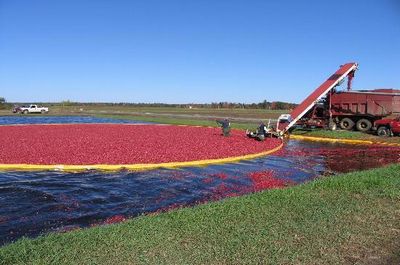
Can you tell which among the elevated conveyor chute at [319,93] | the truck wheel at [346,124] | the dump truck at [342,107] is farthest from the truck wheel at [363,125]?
the elevated conveyor chute at [319,93]

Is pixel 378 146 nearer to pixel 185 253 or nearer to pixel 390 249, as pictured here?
pixel 390 249

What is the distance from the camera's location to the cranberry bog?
32.7 feet

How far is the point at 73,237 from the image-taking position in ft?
23.8

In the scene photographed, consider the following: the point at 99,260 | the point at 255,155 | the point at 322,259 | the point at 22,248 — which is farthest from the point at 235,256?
the point at 255,155

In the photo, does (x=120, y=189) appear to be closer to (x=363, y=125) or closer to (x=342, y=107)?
(x=342, y=107)

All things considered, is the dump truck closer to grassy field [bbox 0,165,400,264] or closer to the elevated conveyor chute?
the elevated conveyor chute

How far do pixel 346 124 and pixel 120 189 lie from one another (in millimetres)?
25695

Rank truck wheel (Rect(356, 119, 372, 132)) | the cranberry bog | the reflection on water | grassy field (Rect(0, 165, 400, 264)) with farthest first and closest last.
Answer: truck wheel (Rect(356, 119, 372, 132)) < the cranberry bog < the reflection on water < grassy field (Rect(0, 165, 400, 264))

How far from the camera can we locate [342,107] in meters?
33.6

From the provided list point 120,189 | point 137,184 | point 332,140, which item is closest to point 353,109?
point 332,140

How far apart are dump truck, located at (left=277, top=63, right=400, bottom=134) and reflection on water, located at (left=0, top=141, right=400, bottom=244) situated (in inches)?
487

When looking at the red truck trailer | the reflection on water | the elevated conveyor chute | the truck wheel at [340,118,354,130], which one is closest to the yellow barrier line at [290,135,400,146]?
the elevated conveyor chute

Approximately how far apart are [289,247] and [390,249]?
1775 millimetres

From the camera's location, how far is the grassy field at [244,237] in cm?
646
